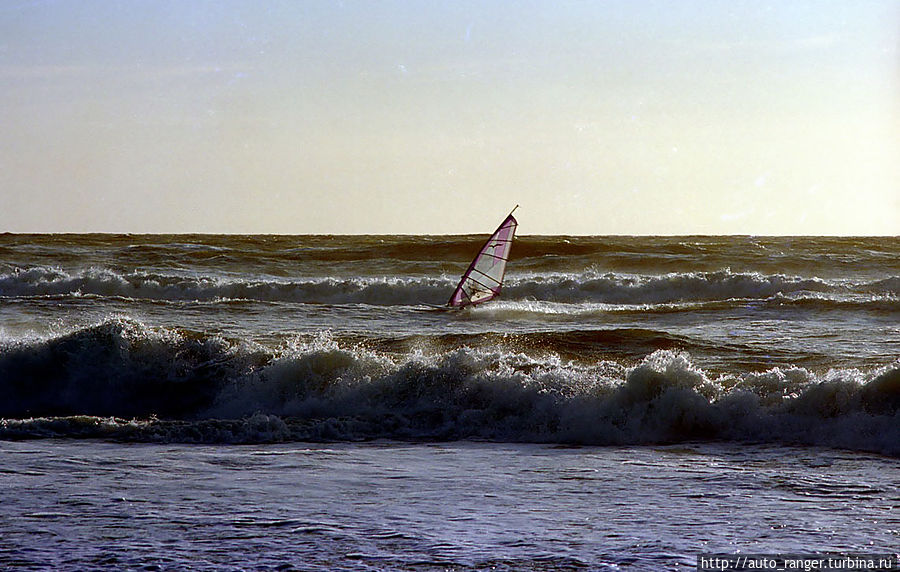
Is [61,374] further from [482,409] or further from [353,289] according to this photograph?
[353,289]

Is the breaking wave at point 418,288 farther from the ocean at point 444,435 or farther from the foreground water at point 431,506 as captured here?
the foreground water at point 431,506

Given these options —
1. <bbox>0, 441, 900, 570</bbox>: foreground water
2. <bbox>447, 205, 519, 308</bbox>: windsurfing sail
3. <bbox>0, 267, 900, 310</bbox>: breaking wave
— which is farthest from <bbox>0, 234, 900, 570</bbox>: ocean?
<bbox>0, 267, 900, 310</bbox>: breaking wave

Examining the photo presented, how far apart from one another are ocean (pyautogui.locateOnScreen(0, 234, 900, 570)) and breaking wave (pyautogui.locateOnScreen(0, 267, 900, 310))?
4.13 metres

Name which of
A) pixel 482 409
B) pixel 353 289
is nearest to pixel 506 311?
pixel 353 289

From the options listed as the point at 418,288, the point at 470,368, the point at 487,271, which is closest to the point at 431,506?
the point at 470,368

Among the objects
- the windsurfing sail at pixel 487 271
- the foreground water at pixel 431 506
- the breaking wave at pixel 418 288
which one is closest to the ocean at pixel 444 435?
the foreground water at pixel 431 506

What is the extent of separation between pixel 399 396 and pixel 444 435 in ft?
4.13

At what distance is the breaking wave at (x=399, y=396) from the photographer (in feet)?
30.6

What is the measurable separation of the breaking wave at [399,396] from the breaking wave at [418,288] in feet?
34.3

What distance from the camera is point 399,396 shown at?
10.8 m

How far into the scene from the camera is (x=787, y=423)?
9.27 meters

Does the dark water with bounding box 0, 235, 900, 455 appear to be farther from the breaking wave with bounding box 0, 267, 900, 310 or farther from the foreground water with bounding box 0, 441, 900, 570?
the foreground water with bounding box 0, 441, 900, 570

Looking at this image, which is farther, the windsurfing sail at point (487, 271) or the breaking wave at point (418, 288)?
the breaking wave at point (418, 288)

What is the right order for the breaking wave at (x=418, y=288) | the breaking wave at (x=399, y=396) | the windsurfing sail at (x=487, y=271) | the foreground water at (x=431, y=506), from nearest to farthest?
the foreground water at (x=431, y=506)
the breaking wave at (x=399, y=396)
the windsurfing sail at (x=487, y=271)
the breaking wave at (x=418, y=288)
